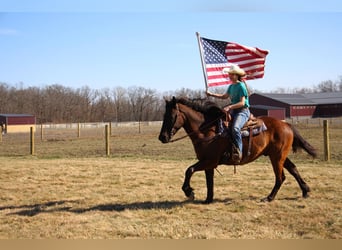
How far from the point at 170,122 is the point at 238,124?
1.39m

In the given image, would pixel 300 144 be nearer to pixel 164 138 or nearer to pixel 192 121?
pixel 192 121

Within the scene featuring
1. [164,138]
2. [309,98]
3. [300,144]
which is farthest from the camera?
[309,98]

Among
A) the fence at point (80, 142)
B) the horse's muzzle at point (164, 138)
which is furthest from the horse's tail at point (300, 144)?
the fence at point (80, 142)

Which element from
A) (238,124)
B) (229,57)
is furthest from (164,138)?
(229,57)

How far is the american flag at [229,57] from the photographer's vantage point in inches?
338

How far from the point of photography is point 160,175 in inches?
431

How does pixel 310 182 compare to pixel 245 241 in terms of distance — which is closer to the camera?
pixel 245 241

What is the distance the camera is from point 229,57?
28.5ft

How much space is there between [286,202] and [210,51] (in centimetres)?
406

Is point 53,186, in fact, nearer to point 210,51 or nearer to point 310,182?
point 210,51

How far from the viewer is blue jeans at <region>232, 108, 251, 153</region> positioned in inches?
274

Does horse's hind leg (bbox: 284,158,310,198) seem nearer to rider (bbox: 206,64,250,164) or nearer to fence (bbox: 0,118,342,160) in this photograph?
rider (bbox: 206,64,250,164)

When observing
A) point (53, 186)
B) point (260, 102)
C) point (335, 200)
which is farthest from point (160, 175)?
point (260, 102)

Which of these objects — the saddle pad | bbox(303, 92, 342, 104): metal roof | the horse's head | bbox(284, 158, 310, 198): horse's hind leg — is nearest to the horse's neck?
the horse's head
